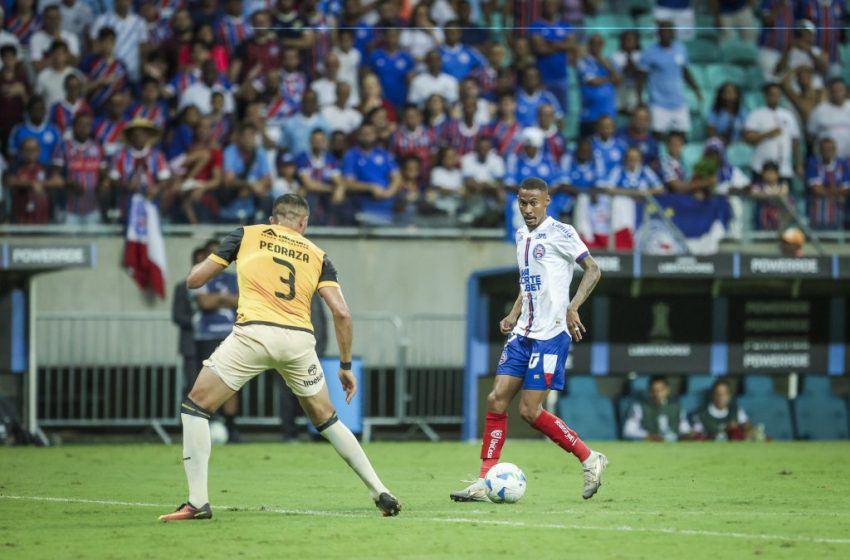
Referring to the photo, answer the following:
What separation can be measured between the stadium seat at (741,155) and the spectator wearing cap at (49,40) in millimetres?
9838

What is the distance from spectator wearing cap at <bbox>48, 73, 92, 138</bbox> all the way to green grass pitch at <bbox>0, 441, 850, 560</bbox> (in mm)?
5573

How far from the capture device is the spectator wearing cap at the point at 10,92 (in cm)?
2164

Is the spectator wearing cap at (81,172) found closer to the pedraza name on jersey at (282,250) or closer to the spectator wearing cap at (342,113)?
the spectator wearing cap at (342,113)

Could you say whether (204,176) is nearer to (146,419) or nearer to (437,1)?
(146,419)

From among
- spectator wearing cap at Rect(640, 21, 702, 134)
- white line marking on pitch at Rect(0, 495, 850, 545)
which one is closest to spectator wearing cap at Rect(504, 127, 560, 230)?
spectator wearing cap at Rect(640, 21, 702, 134)

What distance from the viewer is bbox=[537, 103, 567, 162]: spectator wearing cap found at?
22181 mm

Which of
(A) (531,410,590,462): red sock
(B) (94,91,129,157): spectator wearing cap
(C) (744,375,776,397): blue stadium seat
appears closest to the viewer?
(A) (531,410,590,462): red sock

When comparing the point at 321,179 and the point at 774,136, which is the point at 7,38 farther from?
the point at 774,136

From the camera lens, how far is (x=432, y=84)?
23547mm

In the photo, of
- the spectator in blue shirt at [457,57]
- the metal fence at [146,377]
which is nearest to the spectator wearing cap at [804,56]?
the spectator in blue shirt at [457,57]

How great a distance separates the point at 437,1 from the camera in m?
25.1

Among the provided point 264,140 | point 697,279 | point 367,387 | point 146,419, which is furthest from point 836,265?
point 146,419

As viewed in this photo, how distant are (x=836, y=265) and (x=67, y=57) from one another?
1094 centimetres

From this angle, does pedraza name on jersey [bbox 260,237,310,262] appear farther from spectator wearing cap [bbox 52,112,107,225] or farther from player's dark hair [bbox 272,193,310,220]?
spectator wearing cap [bbox 52,112,107,225]
